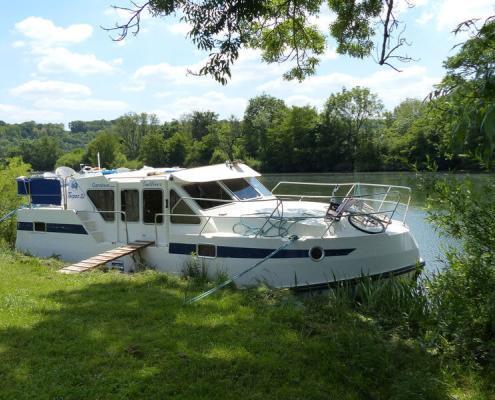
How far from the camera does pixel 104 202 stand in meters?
11.4

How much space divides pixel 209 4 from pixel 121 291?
449cm

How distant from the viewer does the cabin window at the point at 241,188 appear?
36.4 feet

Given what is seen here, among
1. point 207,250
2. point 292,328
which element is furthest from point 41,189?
point 292,328

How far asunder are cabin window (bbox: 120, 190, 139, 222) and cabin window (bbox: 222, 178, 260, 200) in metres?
2.01

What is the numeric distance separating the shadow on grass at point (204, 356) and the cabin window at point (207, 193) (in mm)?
3904

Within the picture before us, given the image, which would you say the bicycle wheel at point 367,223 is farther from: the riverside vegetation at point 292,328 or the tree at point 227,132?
the tree at point 227,132

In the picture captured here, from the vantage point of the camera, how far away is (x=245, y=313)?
6.59 meters

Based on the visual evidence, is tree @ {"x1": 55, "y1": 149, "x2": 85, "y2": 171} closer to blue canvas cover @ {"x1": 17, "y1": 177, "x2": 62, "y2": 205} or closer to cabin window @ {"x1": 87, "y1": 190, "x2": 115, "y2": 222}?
blue canvas cover @ {"x1": 17, "y1": 177, "x2": 62, "y2": 205}

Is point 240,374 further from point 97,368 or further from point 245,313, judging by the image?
point 245,313

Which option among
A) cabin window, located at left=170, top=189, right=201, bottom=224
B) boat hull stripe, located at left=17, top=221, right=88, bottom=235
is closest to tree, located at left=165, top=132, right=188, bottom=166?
boat hull stripe, located at left=17, top=221, right=88, bottom=235

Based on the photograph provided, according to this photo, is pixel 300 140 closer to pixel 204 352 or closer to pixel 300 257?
pixel 300 257

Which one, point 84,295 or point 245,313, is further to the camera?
point 84,295

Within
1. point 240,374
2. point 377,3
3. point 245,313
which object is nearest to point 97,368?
point 240,374

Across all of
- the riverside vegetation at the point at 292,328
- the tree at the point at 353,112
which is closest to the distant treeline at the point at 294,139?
the tree at the point at 353,112
